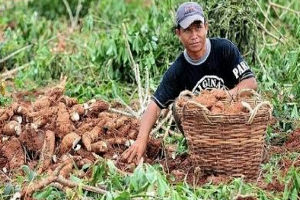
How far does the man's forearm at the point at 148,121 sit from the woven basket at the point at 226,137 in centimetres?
29

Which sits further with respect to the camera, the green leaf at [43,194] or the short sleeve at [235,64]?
the short sleeve at [235,64]

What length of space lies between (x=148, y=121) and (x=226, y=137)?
0.57m

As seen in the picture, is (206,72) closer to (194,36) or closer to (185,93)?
(194,36)

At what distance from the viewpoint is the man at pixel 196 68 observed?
14.3 feet

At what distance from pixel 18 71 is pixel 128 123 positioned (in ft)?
9.00

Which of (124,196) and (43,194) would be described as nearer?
(124,196)

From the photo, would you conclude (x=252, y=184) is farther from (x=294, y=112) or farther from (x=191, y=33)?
(x=294, y=112)

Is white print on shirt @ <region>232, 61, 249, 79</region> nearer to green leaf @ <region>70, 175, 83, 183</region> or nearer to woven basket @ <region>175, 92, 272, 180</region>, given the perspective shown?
woven basket @ <region>175, 92, 272, 180</region>

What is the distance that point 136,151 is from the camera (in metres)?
Result: 4.31

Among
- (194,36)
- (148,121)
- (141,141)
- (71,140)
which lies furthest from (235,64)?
(71,140)

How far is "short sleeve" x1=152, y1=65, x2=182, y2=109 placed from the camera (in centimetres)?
446

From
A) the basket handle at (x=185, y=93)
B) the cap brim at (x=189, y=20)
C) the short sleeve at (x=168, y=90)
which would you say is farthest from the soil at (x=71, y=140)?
the cap brim at (x=189, y=20)

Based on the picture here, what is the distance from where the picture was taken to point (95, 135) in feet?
15.2

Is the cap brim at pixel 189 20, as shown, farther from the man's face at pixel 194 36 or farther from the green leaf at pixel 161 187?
the green leaf at pixel 161 187
